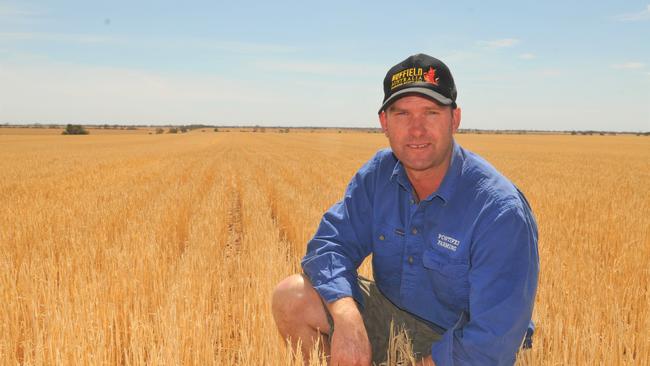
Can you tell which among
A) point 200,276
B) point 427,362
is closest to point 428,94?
point 427,362

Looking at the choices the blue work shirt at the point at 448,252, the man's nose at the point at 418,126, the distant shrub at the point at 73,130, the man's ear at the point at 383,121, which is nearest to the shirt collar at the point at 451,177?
the blue work shirt at the point at 448,252

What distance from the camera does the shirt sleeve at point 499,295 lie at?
1.98 meters

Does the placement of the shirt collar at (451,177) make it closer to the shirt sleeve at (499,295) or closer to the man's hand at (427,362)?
the shirt sleeve at (499,295)

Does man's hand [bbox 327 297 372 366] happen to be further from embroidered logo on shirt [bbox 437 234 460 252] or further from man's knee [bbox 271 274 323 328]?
embroidered logo on shirt [bbox 437 234 460 252]

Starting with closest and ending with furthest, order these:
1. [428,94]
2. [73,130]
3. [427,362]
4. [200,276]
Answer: [427,362], [428,94], [200,276], [73,130]

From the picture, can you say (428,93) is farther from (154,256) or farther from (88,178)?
(88,178)

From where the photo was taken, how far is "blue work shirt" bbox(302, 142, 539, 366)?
201cm

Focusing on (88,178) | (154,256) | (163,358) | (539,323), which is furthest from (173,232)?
(88,178)

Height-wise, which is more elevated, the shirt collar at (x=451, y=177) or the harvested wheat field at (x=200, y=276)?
the shirt collar at (x=451, y=177)

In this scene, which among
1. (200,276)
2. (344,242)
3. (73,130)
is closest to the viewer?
(344,242)

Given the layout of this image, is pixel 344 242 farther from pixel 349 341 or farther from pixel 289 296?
pixel 349 341

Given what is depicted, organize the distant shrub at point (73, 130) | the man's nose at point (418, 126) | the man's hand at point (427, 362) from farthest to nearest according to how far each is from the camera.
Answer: the distant shrub at point (73, 130)
the man's nose at point (418, 126)
the man's hand at point (427, 362)

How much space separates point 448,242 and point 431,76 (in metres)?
0.81

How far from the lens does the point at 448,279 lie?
7.77 feet
